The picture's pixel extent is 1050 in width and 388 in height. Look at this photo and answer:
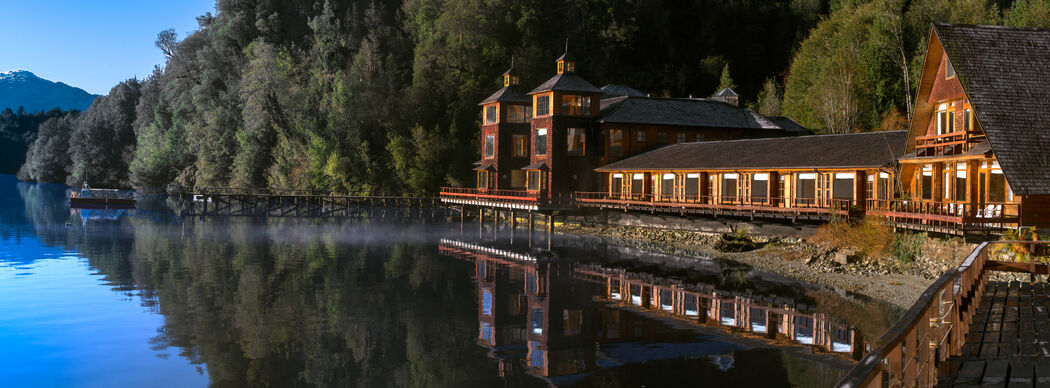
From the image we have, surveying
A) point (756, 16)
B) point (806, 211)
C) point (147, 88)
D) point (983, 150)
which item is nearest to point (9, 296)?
point (806, 211)

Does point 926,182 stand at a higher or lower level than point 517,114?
lower

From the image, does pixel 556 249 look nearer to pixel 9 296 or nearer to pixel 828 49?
pixel 9 296

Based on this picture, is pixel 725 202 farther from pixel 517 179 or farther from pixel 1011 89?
pixel 517 179

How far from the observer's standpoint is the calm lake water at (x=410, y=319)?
20.4m

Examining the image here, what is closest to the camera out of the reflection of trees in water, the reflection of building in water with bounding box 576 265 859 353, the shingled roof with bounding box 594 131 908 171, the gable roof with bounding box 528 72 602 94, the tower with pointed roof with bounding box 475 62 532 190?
the reflection of trees in water

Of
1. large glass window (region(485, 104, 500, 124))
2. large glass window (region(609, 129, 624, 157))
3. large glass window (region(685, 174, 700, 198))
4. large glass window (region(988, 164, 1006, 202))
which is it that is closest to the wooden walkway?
large glass window (region(988, 164, 1006, 202))

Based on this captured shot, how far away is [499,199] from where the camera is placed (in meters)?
58.0

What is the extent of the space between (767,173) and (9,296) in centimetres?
3744

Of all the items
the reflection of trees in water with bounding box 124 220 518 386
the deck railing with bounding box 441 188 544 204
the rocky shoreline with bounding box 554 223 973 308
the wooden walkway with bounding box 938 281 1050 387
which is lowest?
the reflection of trees in water with bounding box 124 220 518 386

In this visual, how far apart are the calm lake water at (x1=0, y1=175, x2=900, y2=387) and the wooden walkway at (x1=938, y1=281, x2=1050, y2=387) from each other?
5.97 m

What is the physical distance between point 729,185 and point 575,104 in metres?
15.8

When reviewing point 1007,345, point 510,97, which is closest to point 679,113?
point 510,97

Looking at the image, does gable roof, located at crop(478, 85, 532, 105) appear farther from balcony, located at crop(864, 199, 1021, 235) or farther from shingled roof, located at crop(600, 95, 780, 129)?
balcony, located at crop(864, 199, 1021, 235)

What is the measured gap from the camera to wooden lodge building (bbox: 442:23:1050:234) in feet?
95.6
